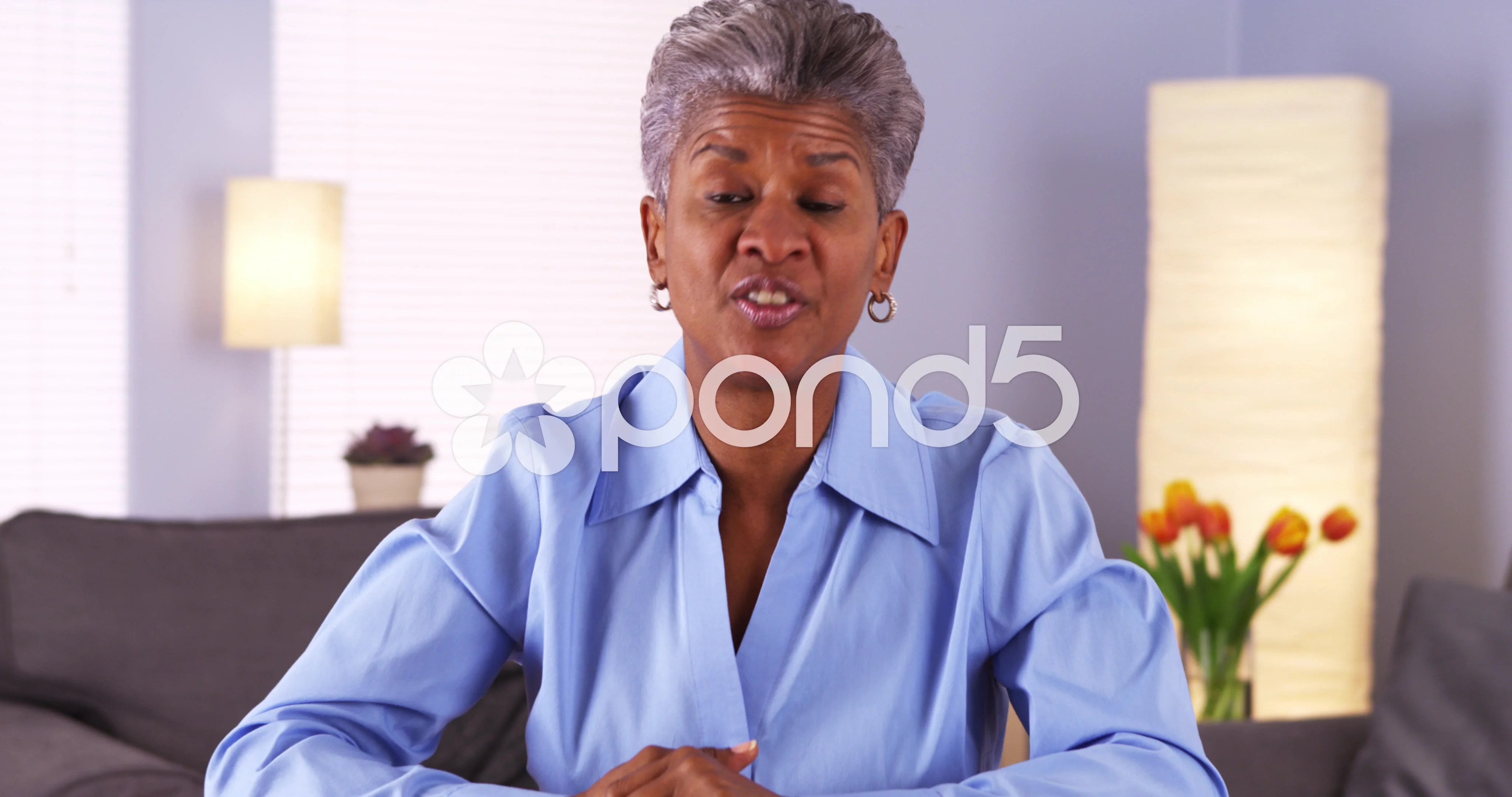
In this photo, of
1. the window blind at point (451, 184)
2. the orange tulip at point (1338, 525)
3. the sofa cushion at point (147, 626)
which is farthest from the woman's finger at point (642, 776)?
the window blind at point (451, 184)

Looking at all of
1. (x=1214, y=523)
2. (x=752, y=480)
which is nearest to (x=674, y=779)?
(x=752, y=480)

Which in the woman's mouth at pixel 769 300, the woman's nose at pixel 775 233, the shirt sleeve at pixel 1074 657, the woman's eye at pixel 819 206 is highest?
the woman's eye at pixel 819 206

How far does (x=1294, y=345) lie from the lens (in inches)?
106

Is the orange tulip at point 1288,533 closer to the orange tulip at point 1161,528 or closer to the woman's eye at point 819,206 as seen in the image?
the orange tulip at point 1161,528

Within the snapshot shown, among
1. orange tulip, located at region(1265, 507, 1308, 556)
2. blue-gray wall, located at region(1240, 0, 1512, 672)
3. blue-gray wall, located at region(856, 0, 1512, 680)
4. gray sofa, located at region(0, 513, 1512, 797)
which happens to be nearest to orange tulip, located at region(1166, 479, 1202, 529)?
orange tulip, located at region(1265, 507, 1308, 556)

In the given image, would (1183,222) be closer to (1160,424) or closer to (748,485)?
(1160,424)

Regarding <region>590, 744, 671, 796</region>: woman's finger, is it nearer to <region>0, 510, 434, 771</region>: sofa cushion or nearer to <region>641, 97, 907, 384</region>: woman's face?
<region>641, 97, 907, 384</region>: woman's face

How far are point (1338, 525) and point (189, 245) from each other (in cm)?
275

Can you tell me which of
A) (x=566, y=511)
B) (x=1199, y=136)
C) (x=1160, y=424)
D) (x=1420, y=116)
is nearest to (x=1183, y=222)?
(x=1199, y=136)

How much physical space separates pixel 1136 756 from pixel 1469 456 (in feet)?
7.79

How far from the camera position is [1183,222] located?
2.84m

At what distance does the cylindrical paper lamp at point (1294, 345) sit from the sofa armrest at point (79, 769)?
213cm

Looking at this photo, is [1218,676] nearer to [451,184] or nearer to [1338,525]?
[1338,525]

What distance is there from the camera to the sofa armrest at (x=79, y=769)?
148cm
